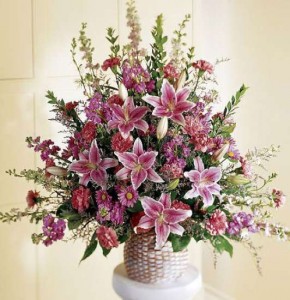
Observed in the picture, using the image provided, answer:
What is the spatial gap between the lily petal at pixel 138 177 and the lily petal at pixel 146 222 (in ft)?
0.22

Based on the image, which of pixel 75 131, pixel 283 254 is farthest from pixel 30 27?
pixel 283 254

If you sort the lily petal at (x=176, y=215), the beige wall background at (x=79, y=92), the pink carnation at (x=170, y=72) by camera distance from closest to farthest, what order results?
the lily petal at (x=176, y=215) < the pink carnation at (x=170, y=72) < the beige wall background at (x=79, y=92)

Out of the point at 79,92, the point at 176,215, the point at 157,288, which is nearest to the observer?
the point at 176,215

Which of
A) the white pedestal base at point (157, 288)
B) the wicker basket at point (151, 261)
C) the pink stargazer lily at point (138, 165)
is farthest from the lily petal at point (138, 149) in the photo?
the white pedestal base at point (157, 288)

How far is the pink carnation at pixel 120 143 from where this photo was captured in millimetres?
1475

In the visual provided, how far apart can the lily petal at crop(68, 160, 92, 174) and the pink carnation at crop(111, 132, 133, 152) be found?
82 millimetres

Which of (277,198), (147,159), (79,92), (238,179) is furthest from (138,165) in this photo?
(79,92)

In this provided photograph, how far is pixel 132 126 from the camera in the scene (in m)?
1.48

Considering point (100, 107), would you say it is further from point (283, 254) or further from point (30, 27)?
point (283, 254)

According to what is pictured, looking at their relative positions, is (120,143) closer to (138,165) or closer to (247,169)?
(138,165)

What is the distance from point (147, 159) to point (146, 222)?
0.44ft

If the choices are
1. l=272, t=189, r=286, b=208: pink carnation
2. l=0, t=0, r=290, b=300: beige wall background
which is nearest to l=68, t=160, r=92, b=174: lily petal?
l=272, t=189, r=286, b=208: pink carnation

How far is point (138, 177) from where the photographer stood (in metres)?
1.47

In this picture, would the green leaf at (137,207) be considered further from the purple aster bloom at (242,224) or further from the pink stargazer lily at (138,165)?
the purple aster bloom at (242,224)
